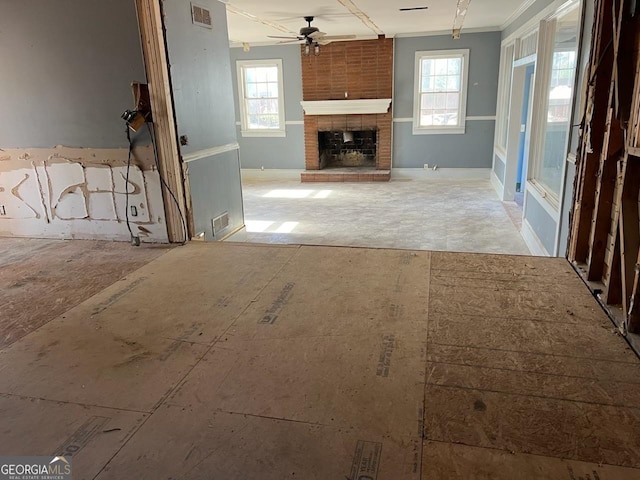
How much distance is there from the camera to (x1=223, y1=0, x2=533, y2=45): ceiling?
576 cm

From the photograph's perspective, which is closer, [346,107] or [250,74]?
[346,107]

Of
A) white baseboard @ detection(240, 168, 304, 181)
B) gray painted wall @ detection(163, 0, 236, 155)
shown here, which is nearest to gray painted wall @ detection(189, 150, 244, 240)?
gray painted wall @ detection(163, 0, 236, 155)

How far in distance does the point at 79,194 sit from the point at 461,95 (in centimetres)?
742

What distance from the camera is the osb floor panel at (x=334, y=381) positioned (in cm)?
153

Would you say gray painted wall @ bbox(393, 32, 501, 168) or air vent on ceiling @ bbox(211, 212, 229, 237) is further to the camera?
gray painted wall @ bbox(393, 32, 501, 168)

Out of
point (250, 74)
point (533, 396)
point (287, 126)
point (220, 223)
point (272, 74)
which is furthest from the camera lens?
point (287, 126)

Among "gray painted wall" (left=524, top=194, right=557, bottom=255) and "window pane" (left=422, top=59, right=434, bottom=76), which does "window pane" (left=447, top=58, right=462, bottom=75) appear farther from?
"gray painted wall" (left=524, top=194, right=557, bottom=255)

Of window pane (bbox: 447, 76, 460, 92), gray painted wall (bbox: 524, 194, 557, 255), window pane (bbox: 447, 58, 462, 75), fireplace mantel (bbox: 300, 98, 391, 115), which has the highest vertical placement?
window pane (bbox: 447, 58, 462, 75)

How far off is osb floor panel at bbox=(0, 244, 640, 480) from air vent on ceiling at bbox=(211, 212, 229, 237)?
5.64 feet

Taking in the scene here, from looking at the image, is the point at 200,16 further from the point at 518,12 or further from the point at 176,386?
the point at 518,12

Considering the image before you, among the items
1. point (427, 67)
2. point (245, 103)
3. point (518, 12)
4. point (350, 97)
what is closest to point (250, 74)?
point (245, 103)

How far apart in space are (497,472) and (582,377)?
2.40ft

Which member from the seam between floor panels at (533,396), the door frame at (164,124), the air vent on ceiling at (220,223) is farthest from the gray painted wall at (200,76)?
the seam between floor panels at (533,396)

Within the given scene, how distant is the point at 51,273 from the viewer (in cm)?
330
